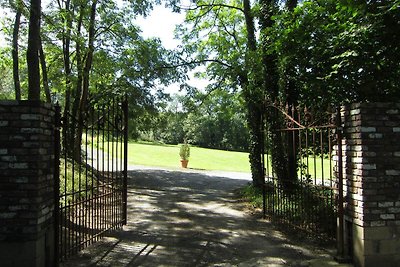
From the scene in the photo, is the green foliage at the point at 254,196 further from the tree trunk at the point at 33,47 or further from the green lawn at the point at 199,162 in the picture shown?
the green lawn at the point at 199,162

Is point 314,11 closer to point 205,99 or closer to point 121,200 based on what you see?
point 121,200

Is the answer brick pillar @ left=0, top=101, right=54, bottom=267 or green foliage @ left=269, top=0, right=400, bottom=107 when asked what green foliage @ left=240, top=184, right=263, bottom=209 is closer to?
green foliage @ left=269, top=0, right=400, bottom=107

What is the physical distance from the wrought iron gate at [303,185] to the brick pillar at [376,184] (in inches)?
20.5

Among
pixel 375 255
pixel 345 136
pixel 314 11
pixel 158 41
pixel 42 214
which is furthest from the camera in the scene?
pixel 158 41

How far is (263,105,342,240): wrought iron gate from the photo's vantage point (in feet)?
21.7

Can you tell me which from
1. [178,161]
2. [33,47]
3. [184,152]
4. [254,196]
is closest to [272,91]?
[254,196]

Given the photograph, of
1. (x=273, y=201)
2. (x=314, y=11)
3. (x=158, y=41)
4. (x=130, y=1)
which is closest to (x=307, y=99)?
(x=314, y=11)

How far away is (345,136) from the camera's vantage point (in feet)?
19.1

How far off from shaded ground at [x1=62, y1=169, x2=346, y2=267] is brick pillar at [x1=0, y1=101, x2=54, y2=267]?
1.18 m

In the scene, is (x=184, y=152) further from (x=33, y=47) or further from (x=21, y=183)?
(x=21, y=183)

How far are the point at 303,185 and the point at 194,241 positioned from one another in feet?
9.66

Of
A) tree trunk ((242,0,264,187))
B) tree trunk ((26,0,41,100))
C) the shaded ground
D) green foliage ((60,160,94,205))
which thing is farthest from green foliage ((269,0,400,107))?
tree trunk ((26,0,41,100))

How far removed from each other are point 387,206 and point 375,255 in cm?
70

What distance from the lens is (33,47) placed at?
799 centimetres
